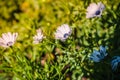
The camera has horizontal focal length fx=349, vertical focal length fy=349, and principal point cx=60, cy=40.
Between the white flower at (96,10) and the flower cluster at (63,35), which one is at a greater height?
the white flower at (96,10)

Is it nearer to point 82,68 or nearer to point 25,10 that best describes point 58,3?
point 25,10

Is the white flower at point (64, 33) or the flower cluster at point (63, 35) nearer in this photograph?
the flower cluster at point (63, 35)

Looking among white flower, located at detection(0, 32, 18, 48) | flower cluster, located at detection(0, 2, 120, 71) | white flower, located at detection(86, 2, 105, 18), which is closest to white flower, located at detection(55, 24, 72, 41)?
flower cluster, located at detection(0, 2, 120, 71)

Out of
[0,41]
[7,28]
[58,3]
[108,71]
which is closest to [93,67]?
[108,71]

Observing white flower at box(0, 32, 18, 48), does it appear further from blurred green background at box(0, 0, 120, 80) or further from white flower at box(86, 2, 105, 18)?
white flower at box(86, 2, 105, 18)

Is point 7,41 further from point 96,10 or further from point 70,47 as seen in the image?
point 96,10

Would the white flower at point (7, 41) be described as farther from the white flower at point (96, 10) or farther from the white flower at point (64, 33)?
the white flower at point (96, 10)

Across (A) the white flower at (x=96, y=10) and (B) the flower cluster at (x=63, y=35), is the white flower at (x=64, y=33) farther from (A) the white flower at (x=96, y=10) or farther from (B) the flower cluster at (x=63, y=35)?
(A) the white flower at (x=96, y=10)

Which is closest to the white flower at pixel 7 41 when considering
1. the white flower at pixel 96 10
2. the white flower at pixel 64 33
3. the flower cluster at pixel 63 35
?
the flower cluster at pixel 63 35
